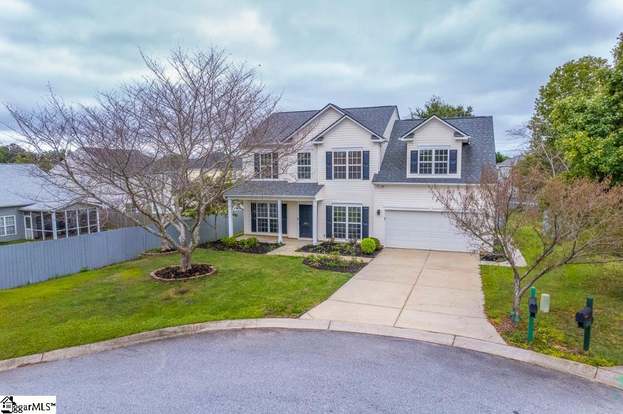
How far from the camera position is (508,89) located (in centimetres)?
2791

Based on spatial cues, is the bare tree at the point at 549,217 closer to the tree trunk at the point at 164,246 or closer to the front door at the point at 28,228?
the tree trunk at the point at 164,246

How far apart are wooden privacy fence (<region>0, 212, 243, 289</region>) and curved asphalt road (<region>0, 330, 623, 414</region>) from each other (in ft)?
24.6

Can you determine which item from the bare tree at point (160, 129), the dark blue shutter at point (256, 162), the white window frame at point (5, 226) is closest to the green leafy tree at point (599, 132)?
the bare tree at point (160, 129)

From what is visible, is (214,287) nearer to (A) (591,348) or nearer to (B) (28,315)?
(B) (28,315)

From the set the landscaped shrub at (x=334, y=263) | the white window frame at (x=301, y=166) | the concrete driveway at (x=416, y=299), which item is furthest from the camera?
the white window frame at (x=301, y=166)

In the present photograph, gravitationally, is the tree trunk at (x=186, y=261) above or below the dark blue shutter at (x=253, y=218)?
below

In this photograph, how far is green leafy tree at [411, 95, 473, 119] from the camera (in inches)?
1473

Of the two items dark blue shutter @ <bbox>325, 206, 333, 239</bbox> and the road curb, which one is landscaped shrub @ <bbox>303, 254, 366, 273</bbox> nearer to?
dark blue shutter @ <bbox>325, 206, 333, 239</bbox>

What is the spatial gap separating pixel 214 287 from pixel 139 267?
5.07 m

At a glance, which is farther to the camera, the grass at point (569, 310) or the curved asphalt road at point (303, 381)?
the grass at point (569, 310)

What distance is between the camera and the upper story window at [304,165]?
19.0 meters

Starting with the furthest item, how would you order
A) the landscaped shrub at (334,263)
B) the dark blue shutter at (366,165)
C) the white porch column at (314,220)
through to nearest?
1. the white porch column at (314,220)
2. the dark blue shutter at (366,165)
3. the landscaped shrub at (334,263)

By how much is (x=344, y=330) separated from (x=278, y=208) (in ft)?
37.1
